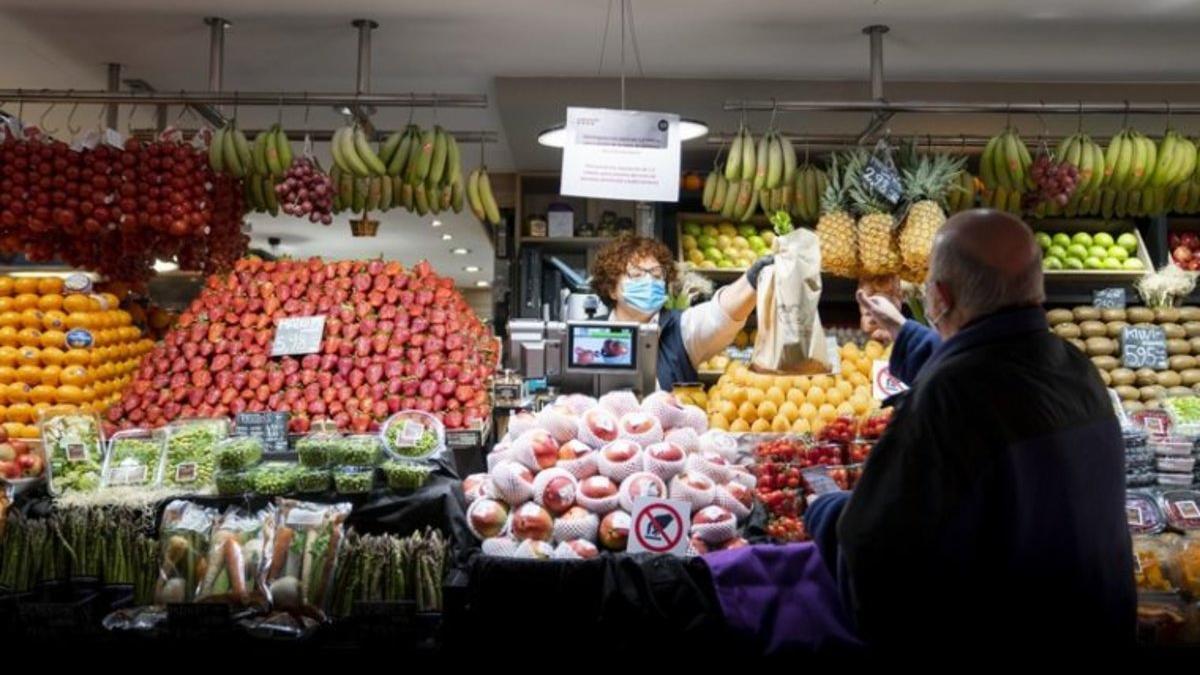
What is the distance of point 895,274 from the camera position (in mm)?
5812

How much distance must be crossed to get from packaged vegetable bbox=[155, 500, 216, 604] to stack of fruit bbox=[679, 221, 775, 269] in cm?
450

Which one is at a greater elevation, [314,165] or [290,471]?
[314,165]

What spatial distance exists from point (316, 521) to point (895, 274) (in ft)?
12.2

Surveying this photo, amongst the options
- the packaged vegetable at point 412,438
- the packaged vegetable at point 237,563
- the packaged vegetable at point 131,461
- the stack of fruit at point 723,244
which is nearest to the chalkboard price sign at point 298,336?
the packaged vegetable at point 131,461

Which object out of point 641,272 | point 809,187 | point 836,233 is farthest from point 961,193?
point 641,272

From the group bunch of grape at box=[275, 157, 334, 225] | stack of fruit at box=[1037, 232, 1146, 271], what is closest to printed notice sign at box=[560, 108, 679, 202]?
bunch of grape at box=[275, 157, 334, 225]

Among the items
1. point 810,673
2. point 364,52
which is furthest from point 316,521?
point 364,52

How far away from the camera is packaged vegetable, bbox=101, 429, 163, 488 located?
11.4 feet

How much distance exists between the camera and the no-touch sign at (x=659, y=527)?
2885mm

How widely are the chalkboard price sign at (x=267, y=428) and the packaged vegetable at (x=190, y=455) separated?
121 mm

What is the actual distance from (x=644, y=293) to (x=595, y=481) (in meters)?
2.25

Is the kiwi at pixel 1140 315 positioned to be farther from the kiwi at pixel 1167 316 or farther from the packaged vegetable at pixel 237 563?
the packaged vegetable at pixel 237 563

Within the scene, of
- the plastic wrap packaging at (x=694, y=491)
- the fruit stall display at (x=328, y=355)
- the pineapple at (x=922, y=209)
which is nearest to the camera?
the plastic wrap packaging at (x=694, y=491)

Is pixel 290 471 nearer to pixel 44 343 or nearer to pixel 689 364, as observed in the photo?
pixel 44 343
